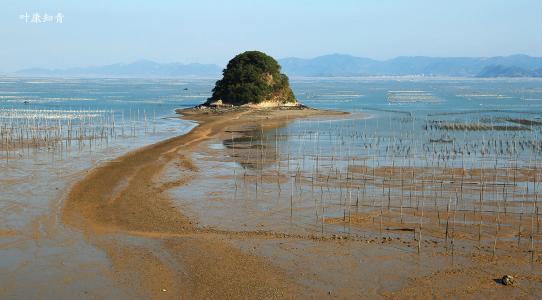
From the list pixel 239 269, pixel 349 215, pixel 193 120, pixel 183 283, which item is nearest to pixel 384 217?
pixel 349 215

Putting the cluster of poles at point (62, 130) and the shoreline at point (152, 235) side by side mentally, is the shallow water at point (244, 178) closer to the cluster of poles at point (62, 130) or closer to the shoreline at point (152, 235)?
the cluster of poles at point (62, 130)

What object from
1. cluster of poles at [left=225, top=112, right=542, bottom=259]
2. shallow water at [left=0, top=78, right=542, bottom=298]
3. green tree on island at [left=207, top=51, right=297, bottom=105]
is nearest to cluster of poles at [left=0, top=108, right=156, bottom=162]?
shallow water at [left=0, top=78, right=542, bottom=298]

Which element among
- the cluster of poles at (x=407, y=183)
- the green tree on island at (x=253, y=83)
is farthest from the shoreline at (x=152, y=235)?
the green tree on island at (x=253, y=83)

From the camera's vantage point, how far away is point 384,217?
17.4 metres

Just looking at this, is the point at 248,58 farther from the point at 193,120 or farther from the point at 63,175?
the point at 63,175

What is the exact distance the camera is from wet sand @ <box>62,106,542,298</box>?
39.5 feet

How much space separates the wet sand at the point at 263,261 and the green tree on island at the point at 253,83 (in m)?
48.4

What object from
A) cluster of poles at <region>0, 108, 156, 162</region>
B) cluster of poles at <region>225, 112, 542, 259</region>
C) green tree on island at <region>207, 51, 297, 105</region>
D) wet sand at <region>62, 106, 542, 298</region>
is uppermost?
green tree on island at <region>207, 51, 297, 105</region>

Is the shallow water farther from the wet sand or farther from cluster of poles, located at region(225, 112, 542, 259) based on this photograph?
the wet sand

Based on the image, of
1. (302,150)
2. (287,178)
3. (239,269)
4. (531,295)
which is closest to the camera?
(531,295)

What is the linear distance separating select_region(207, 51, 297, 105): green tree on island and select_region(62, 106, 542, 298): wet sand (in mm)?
48356

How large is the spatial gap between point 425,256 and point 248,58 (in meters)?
60.4

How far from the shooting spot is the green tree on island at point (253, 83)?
6769 cm

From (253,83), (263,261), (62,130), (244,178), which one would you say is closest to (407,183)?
(244,178)
